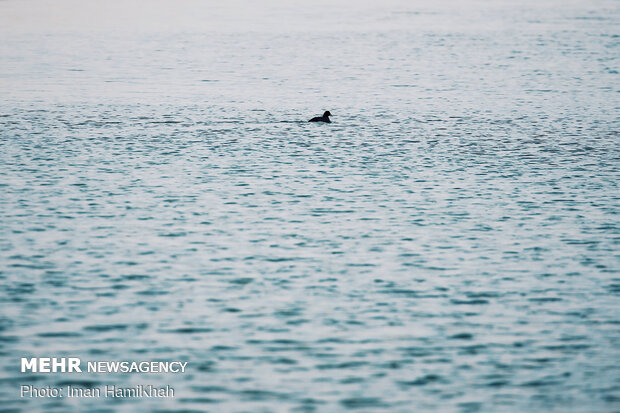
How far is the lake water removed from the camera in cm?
1686

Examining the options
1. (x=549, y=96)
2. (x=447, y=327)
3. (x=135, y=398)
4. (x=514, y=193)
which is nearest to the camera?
(x=135, y=398)

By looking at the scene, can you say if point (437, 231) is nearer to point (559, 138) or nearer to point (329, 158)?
point (329, 158)

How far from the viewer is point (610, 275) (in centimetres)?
2281

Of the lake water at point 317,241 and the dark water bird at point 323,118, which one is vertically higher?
the dark water bird at point 323,118

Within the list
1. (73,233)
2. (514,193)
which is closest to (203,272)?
(73,233)

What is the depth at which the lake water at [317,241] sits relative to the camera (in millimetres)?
16859

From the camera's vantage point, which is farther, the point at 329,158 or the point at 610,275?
the point at 329,158

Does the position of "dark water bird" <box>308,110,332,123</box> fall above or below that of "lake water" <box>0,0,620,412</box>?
above

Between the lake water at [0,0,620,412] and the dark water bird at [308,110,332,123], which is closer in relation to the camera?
Result: the lake water at [0,0,620,412]

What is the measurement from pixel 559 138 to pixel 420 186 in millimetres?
11799

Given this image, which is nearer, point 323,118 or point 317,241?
point 317,241

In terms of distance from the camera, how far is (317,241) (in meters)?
25.6

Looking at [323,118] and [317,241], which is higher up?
[323,118]

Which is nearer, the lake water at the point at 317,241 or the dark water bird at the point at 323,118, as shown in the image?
the lake water at the point at 317,241
